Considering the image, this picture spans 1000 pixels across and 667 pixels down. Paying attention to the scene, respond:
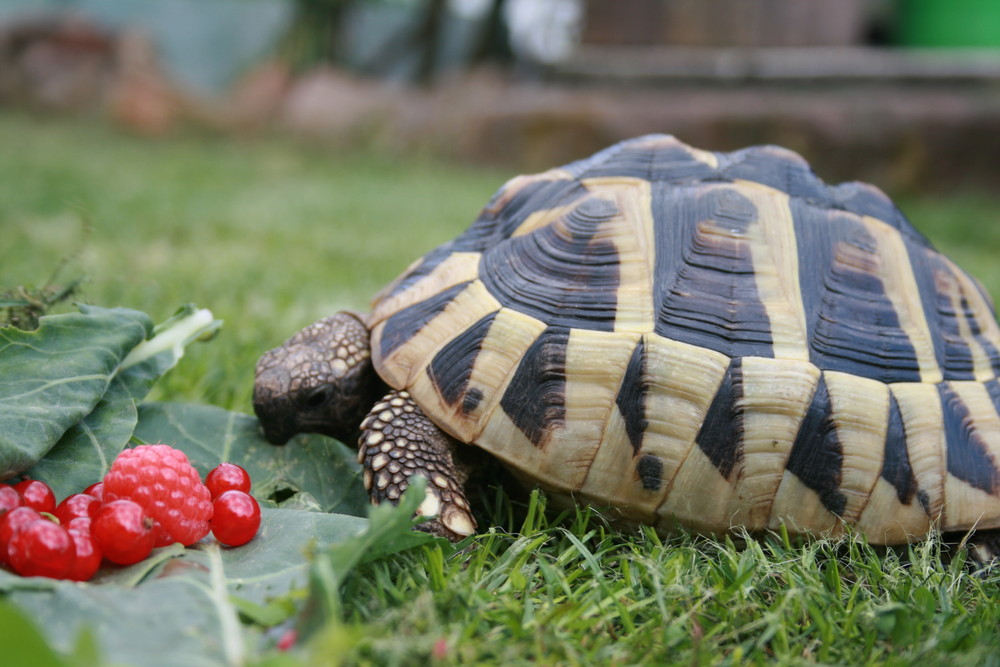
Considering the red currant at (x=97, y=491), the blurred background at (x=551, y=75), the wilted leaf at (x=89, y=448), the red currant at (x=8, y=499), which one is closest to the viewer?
the red currant at (x=8, y=499)

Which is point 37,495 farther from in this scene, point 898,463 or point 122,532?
point 898,463

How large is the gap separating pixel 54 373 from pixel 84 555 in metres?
0.54

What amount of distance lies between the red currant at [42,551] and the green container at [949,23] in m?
10.8

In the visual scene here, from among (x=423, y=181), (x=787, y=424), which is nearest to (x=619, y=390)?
(x=787, y=424)

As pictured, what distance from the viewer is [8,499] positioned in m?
1.48

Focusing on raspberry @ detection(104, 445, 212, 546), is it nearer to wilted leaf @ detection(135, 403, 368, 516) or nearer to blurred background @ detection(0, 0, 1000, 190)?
wilted leaf @ detection(135, 403, 368, 516)

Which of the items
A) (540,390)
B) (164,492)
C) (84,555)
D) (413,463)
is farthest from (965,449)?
(84,555)

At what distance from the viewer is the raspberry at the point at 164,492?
4.99ft

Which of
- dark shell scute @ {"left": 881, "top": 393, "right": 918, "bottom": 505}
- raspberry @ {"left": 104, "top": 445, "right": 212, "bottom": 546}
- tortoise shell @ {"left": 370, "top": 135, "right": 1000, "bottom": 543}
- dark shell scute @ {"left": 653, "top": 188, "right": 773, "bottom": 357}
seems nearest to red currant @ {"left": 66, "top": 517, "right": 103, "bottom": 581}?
raspberry @ {"left": 104, "top": 445, "right": 212, "bottom": 546}

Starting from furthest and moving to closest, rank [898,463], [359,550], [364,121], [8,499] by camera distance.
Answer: [364,121] < [898,463] < [8,499] < [359,550]

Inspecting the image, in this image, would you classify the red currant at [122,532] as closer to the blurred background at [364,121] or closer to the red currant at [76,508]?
the red currant at [76,508]

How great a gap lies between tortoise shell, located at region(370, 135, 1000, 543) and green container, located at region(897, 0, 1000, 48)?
363 inches

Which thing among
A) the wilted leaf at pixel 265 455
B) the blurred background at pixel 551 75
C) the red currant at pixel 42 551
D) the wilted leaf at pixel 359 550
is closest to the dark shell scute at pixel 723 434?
the wilted leaf at pixel 359 550

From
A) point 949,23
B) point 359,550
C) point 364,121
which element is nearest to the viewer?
point 359,550
